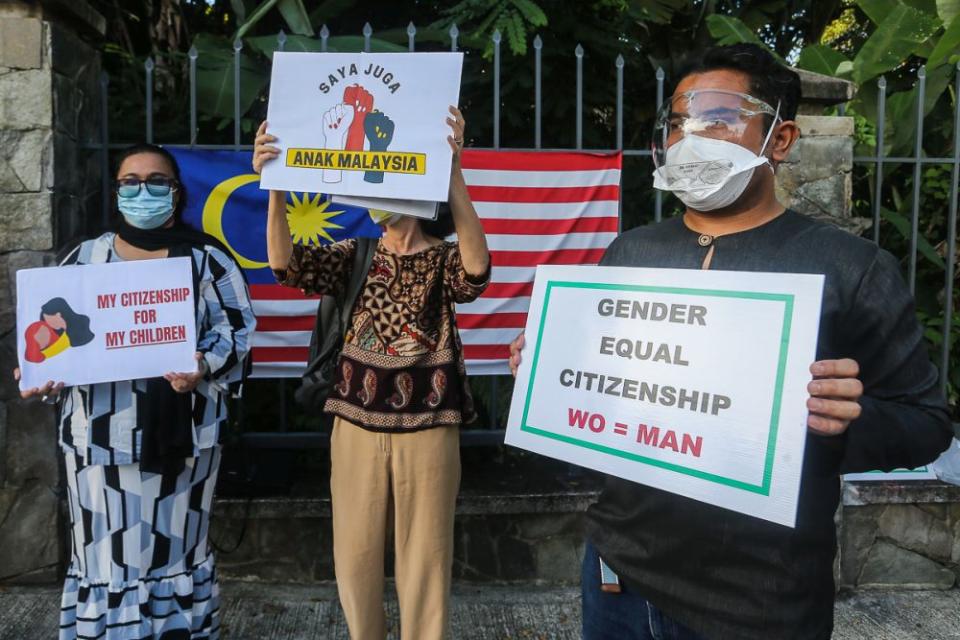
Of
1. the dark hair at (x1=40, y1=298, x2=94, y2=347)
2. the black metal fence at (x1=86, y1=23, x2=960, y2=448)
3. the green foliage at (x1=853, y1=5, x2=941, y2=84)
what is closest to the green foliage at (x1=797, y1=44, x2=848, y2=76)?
the green foliage at (x1=853, y1=5, x2=941, y2=84)

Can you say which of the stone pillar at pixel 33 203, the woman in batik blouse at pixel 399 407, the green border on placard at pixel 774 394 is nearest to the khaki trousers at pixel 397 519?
the woman in batik blouse at pixel 399 407

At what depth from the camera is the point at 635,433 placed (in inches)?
56.1

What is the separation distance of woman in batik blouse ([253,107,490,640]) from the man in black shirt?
92 cm

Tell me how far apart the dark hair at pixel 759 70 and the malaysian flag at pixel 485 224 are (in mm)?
2007

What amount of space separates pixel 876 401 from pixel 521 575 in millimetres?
2648

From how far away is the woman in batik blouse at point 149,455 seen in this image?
8.18 feet

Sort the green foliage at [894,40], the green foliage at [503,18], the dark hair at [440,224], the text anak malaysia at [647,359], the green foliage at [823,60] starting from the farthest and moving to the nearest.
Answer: the green foliage at [823,60], the green foliage at [894,40], the green foliage at [503,18], the dark hair at [440,224], the text anak malaysia at [647,359]

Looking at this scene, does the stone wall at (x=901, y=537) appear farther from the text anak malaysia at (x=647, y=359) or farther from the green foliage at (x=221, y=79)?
the green foliage at (x=221, y=79)

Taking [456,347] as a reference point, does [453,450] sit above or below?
below

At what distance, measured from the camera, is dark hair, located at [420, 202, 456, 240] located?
258 cm

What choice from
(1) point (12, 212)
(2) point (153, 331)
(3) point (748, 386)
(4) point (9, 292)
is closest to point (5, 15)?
(1) point (12, 212)

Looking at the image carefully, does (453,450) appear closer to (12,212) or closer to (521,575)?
(521,575)

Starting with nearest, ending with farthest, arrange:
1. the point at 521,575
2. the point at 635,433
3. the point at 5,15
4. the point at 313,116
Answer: the point at 635,433 → the point at 313,116 → the point at 5,15 → the point at 521,575

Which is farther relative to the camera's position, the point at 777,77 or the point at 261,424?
the point at 261,424
